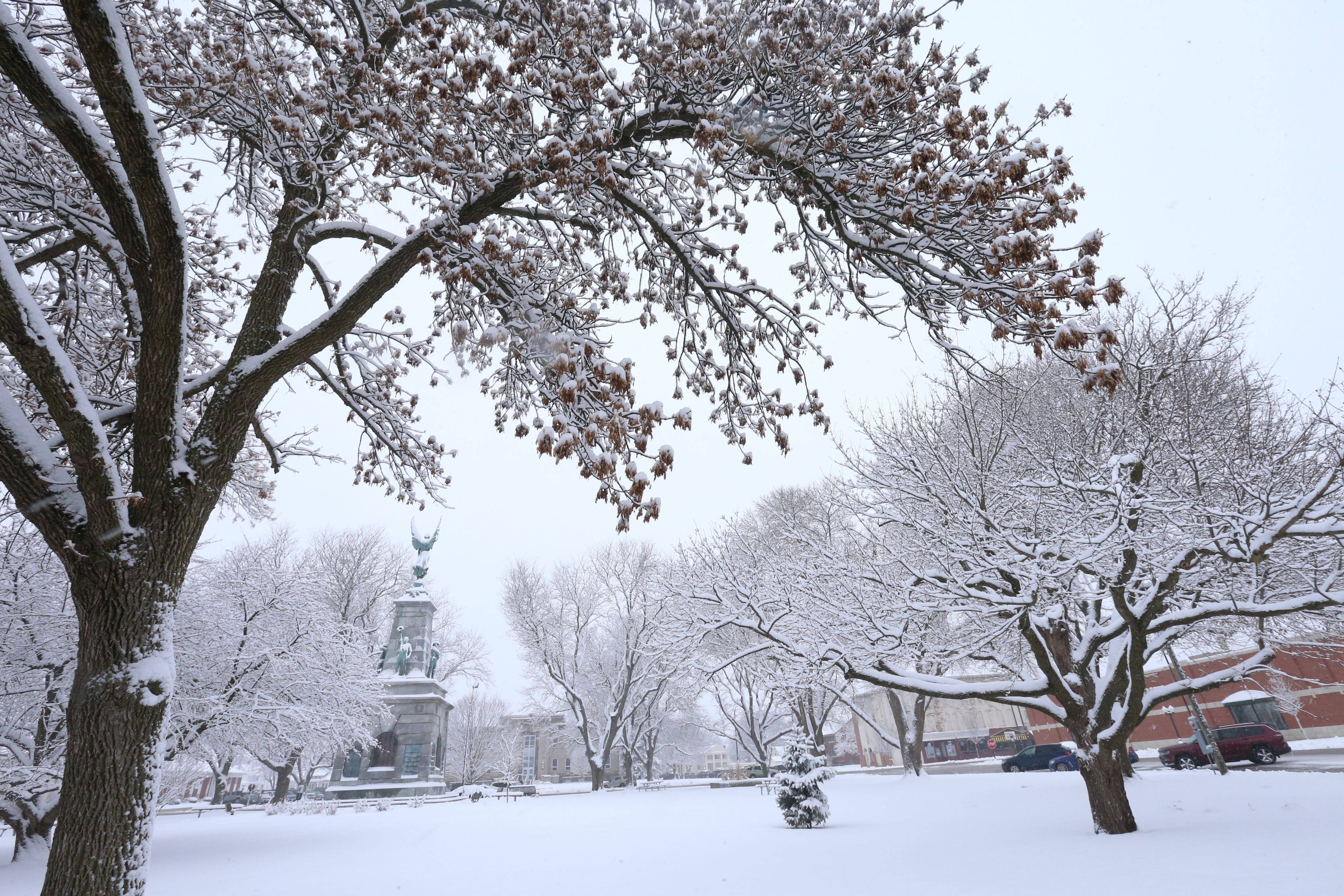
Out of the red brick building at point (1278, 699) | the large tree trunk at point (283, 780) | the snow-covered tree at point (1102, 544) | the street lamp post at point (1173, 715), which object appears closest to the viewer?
the snow-covered tree at point (1102, 544)

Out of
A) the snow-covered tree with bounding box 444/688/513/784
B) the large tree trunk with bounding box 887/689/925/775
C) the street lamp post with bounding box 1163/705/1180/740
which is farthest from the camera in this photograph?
the snow-covered tree with bounding box 444/688/513/784

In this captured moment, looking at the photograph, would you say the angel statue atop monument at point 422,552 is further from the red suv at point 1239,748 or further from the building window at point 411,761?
the red suv at point 1239,748

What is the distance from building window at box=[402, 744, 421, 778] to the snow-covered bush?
19.0 meters

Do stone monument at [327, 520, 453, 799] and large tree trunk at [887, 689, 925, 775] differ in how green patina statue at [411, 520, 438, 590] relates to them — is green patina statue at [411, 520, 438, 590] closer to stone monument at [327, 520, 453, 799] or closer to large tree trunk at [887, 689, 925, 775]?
stone monument at [327, 520, 453, 799]

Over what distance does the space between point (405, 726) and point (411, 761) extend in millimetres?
1564

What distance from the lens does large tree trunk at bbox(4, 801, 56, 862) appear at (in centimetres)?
1241

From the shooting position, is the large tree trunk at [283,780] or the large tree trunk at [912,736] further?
the large tree trunk at [283,780]

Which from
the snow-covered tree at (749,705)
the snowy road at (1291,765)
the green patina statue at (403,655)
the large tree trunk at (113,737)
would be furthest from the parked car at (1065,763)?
the large tree trunk at (113,737)

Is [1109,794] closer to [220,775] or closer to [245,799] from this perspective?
[220,775]

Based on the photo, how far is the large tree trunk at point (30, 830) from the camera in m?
12.4

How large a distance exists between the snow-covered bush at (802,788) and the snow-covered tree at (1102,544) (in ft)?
13.9

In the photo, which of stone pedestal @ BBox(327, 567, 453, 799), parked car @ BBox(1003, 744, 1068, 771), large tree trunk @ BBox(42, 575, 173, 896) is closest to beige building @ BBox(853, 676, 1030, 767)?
parked car @ BBox(1003, 744, 1068, 771)

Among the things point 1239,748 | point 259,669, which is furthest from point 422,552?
point 1239,748

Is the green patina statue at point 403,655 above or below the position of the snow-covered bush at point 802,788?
above
